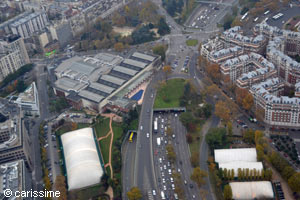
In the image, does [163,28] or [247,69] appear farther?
[163,28]

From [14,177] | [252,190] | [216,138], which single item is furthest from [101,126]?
[252,190]

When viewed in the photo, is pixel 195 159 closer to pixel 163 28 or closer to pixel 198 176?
pixel 198 176

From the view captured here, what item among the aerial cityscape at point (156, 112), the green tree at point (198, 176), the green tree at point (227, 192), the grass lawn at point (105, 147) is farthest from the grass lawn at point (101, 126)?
the green tree at point (227, 192)

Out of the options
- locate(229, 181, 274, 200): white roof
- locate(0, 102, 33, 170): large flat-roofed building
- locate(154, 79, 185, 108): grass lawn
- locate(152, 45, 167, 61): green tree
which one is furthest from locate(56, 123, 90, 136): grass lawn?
locate(229, 181, 274, 200): white roof

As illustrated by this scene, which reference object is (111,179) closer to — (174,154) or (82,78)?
(174,154)

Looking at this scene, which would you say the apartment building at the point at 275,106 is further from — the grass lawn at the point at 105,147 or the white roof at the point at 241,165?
the grass lawn at the point at 105,147

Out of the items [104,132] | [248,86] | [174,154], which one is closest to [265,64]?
[248,86]
